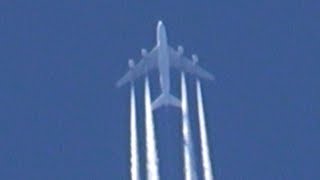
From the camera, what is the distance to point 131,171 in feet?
635

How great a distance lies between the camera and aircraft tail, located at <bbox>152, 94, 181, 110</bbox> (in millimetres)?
198125

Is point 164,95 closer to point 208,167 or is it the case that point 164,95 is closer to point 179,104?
point 179,104

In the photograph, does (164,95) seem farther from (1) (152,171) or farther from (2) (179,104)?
(1) (152,171)

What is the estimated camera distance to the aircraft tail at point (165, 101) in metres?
198

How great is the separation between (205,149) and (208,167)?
8422 millimetres

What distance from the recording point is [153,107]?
199 m

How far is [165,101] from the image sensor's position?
650 ft

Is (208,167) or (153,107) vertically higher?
(153,107)

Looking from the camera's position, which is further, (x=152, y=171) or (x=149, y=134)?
(x=149, y=134)

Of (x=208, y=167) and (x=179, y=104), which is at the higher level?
(x=179, y=104)

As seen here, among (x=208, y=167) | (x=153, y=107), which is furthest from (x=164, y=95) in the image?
(x=208, y=167)

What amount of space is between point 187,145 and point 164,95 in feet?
31.3

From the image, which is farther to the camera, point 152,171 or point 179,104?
point 179,104

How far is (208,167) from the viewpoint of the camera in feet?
621
